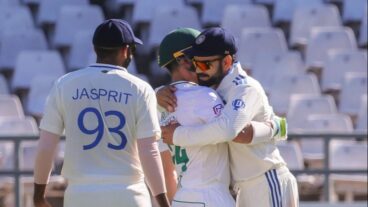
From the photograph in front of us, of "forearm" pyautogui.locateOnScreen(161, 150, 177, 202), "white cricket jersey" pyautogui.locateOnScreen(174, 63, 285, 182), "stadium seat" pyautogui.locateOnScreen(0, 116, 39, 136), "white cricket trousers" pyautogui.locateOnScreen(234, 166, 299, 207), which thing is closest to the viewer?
"white cricket jersey" pyautogui.locateOnScreen(174, 63, 285, 182)

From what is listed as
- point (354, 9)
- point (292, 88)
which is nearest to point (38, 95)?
point (292, 88)

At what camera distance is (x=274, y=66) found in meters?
11.9

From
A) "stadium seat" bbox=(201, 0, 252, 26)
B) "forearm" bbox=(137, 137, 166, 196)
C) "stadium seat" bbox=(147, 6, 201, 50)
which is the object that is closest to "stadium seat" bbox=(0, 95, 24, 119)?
"stadium seat" bbox=(147, 6, 201, 50)

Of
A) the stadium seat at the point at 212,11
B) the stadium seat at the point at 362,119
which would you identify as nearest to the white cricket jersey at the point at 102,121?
the stadium seat at the point at 362,119

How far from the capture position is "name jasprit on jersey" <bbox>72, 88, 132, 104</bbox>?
5.18 meters

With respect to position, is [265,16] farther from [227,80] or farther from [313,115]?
[227,80]

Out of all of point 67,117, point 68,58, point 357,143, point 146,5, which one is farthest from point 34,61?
point 67,117

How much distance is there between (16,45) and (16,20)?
35 cm

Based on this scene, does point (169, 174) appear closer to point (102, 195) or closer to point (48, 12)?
point (102, 195)

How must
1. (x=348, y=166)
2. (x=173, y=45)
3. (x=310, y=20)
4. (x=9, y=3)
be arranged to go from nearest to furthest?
(x=173, y=45), (x=348, y=166), (x=310, y=20), (x=9, y=3)

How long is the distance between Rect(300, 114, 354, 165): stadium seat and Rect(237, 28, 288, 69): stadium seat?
159 cm

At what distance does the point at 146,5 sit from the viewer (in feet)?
42.6

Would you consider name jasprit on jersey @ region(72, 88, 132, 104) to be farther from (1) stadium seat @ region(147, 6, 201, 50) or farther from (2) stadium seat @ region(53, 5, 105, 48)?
(2) stadium seat @ region(53, 5, 105, 48)

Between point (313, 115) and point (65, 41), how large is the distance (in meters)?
3.27
